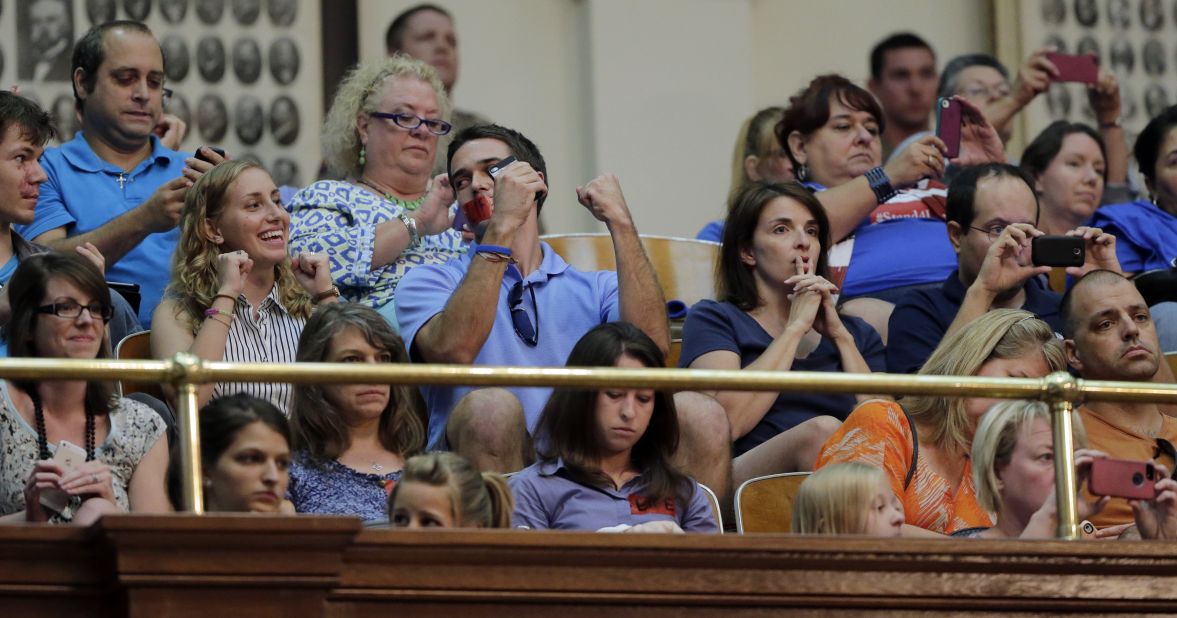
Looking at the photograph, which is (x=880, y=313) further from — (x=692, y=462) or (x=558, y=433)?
(x=558, y=433)

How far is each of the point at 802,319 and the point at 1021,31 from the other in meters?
3.85

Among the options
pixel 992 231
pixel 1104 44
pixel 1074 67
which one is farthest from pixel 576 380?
pixel 1104 44

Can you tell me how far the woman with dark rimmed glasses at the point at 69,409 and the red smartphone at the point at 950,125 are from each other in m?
2.93

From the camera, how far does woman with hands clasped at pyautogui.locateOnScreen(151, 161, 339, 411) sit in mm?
5121

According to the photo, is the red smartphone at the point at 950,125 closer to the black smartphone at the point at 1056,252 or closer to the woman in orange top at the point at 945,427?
the black smartphone at the point at 1056,252

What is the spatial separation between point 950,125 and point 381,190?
5.72 ft

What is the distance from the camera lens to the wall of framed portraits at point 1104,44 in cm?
866

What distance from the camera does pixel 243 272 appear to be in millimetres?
5125

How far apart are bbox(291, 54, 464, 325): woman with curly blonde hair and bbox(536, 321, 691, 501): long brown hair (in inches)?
43.2

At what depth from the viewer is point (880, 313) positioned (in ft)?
19.4

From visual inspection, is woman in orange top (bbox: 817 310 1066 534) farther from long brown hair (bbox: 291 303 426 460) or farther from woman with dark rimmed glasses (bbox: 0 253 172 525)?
woman with dark rimmed glasses (bbox: 0 253 172 525)

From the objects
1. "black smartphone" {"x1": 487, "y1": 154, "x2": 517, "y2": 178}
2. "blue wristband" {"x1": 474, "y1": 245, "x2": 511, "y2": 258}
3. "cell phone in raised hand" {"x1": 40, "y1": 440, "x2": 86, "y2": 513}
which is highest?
"black smartphone" {"x1": 487, "y1": 154, "x2": 517, "y2": 178}

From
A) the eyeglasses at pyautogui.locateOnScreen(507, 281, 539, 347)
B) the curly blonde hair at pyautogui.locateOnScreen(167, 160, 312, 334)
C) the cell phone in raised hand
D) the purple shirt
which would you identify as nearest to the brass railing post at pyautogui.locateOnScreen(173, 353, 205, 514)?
the cell phone in raised hand

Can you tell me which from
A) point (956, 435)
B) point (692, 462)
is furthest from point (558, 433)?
point (956, 435)
